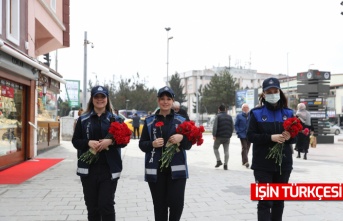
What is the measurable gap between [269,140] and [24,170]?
25.7ft

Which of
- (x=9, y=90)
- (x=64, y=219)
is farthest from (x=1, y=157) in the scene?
(x=64, y=219)

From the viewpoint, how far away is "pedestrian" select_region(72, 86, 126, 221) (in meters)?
3.49

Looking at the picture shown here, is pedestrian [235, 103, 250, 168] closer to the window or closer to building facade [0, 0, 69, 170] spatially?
building facade [0, 0, 69, 170]

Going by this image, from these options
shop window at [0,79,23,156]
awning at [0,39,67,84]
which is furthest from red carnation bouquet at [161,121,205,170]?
shop window at [0,79,23,156]

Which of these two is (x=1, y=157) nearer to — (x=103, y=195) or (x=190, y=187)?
(x=190, y=187)

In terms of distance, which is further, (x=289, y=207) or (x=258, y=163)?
(x=289, y=207)

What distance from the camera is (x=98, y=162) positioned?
11.8ft

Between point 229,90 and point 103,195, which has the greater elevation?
point 229,90

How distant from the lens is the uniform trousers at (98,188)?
351 centimetres

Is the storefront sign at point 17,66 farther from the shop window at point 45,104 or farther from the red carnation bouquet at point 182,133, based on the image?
the red carnation bouquet at point 182,133

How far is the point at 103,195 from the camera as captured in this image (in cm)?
349

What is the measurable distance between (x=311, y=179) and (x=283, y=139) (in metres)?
5.22

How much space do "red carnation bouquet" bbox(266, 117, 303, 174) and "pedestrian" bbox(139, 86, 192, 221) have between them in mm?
901

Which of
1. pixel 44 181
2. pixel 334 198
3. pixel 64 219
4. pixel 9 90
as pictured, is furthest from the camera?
pixel 9 90
